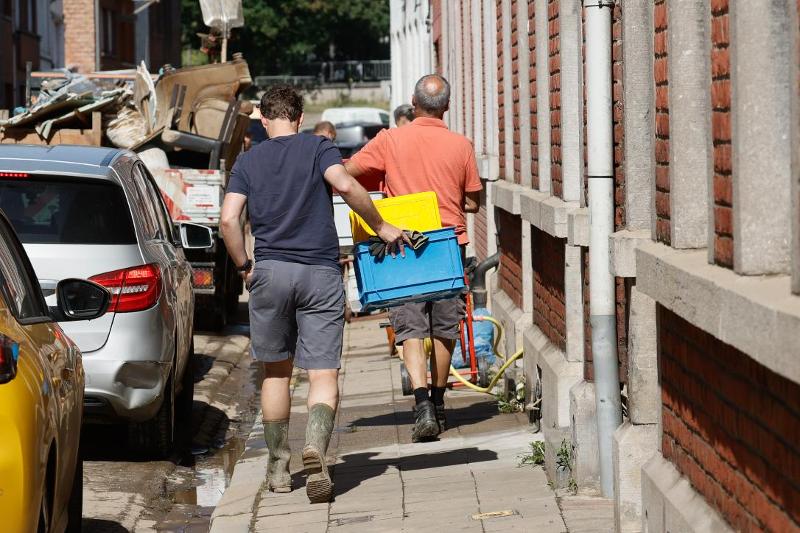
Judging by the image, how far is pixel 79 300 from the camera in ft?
20.2

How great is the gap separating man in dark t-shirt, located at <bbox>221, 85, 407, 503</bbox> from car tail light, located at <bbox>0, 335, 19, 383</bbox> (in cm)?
269

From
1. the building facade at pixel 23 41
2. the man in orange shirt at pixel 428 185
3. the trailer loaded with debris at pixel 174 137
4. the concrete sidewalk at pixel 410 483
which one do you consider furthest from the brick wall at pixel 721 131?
the building facade at pixel 23 41

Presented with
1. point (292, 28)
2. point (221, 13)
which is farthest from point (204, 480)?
point (292, 28)

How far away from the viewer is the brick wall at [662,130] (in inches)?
211

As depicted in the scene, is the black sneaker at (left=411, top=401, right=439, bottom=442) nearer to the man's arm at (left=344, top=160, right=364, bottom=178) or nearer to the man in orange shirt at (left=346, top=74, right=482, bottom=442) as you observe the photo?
the man in orange shirt at (left=346, top=74, right=482, bottom=442)

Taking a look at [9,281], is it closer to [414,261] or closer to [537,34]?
[414,261]

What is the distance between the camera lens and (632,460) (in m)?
5.97

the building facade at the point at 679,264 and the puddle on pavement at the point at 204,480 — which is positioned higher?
the building facade at the point at 679,264

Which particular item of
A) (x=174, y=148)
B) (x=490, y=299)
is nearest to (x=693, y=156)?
(x=490, y=299)

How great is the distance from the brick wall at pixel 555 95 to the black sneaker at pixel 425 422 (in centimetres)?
136

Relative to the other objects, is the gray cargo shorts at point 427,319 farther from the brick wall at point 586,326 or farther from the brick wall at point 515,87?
the brick wall at point 515,87

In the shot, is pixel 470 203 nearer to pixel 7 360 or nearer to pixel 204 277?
pixel 7 360

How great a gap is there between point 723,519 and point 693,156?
1168 millimetres

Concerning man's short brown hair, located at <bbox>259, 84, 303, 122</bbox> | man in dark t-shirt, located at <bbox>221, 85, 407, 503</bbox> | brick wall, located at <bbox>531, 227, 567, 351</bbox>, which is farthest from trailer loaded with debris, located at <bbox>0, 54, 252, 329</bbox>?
man in dark t-shirt, located at <bbox>221, 85, 407, 503</bbox>
